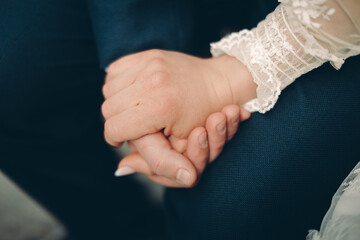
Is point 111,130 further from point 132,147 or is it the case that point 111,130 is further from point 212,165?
point 212,165

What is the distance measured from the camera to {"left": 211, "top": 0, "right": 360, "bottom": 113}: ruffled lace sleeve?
0.42 m

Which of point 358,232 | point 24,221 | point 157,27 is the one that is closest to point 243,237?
point 358,232

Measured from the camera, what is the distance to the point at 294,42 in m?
0.47

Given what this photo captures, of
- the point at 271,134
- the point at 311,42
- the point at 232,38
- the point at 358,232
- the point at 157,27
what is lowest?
the point at 358,232

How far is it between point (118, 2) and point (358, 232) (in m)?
0.71

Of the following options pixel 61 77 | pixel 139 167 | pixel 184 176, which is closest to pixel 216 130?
pixel 184 176

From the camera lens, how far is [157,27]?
25.5 inches

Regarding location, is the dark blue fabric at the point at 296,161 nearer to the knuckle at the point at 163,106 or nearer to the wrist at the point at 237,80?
the wrist at the point at 237,80

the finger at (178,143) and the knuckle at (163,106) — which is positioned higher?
the knuckle at (163,106)

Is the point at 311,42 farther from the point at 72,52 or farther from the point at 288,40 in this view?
the point at 72,52

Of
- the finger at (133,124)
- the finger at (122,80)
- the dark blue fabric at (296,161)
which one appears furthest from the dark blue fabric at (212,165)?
the finger at (133,124)

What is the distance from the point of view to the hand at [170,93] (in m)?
0.50

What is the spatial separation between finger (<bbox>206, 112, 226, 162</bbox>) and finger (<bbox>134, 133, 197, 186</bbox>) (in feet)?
0.24

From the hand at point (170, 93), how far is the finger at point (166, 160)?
0.02m
